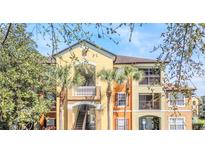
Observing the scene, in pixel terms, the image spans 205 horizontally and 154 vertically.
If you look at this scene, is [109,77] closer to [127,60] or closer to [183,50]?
[127,60]

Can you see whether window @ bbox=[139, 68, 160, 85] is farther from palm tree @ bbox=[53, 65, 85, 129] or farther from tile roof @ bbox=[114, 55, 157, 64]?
palm tree @ bbox=[53, 65, 85, 129]

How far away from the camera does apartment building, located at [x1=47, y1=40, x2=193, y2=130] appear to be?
4.16 metres

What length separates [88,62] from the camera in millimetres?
4219

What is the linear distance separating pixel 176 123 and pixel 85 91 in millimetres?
819

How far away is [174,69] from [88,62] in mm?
934

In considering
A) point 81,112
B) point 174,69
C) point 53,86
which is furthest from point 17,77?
point 174,69

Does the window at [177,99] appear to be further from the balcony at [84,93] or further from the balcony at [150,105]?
the balcony at [84,93]

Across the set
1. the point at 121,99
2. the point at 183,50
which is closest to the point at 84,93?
the point at 121,99

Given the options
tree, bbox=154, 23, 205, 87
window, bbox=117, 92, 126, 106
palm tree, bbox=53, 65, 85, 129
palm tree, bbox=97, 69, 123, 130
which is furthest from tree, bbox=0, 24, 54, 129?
tree, bbox=154, 23, 205, 87

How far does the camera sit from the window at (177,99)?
3.76m

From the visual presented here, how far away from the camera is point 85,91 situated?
14.6 feet

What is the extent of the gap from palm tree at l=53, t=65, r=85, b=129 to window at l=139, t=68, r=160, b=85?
0.54 meters
